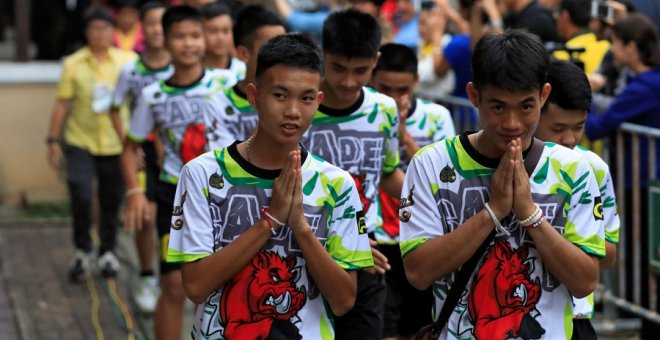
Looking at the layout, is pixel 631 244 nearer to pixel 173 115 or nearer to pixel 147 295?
pixel 173 115

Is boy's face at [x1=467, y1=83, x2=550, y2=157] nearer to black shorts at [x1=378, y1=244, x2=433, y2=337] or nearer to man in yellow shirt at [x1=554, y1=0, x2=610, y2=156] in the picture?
black shorts at [x1=378, y1=244, x2=433, y2=337]

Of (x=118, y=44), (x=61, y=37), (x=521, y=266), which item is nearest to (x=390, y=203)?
(x=521, y=266)

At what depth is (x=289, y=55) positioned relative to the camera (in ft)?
14.9

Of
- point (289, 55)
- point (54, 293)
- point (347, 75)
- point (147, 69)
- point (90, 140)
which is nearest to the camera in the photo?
point (289, 55)

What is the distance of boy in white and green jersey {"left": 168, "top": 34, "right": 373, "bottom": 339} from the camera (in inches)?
172

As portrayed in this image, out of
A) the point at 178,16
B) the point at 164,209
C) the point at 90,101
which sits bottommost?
the point at 164,209

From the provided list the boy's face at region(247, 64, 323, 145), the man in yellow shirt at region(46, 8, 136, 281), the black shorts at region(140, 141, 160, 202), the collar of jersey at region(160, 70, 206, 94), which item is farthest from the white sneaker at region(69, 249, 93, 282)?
the boy's face at region(247, 64, 323, 145)

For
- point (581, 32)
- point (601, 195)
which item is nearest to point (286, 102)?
point (601, 195)

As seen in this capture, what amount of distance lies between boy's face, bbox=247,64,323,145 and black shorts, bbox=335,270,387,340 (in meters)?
1.73

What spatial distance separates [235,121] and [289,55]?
1.99 m

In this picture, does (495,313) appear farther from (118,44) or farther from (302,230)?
(118,44)

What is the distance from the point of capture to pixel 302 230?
168 inches

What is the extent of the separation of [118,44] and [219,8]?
389 cm

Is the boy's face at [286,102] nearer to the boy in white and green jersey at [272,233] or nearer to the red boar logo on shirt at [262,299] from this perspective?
the boy in white and green jersey at [272,233]
